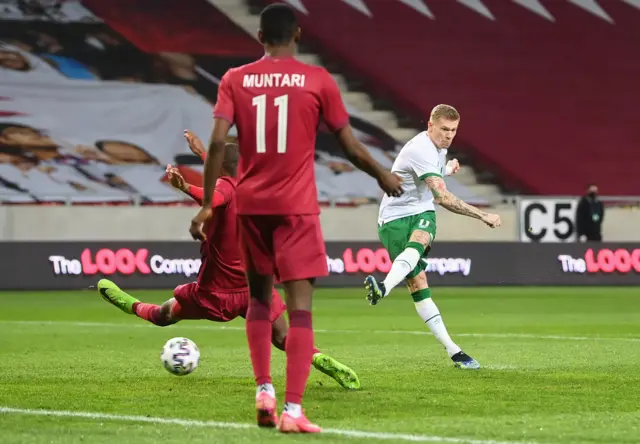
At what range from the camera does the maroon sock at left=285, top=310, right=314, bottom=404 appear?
6.45 m

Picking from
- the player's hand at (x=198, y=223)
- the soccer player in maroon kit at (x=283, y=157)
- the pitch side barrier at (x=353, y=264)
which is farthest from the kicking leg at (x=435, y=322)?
the pitch side barrier at (x=353, y=264)

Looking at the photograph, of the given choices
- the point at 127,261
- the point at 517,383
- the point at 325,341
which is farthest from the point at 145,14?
the point at 517,383

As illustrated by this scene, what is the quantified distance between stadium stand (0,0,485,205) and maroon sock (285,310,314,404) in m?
21.7

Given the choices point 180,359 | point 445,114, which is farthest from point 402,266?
point 180,359

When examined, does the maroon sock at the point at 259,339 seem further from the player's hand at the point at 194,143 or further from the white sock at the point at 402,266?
the white sock at the point at 402,266

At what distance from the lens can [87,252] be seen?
23562mm

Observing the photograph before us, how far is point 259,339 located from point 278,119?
1086 mm

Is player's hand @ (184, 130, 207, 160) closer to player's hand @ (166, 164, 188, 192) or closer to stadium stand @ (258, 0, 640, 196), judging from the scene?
→ player's hand @ (166, 164, 188, 192)

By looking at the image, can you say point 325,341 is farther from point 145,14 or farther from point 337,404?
point 145,14

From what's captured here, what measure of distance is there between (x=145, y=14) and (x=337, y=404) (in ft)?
79.6

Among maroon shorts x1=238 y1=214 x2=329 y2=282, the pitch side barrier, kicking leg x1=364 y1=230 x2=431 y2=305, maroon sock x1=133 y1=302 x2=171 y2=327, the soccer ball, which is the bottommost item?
the pitch side barrier

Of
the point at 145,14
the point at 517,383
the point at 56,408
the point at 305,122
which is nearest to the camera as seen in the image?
the point at 305,122

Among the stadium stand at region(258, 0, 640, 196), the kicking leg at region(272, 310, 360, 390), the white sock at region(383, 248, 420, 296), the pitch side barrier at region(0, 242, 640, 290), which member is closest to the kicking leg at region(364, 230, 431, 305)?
the white sock at region(383, 248, 420, 296)

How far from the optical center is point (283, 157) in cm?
666
